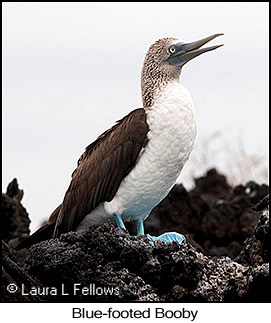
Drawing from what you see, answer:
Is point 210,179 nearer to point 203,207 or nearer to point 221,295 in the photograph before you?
point 203,207

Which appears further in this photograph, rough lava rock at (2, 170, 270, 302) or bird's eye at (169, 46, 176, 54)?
bird's eye at (169, 46, 176, 54)

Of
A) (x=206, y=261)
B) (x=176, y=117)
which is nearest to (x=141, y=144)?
(x=176, y=117)

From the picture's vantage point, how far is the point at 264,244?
695cm

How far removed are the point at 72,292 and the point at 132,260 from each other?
47 centimetres

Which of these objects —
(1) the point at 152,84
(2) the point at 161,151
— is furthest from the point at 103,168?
(1) the point at 152,84

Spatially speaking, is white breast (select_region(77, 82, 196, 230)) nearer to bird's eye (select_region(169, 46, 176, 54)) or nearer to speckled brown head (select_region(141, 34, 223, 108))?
speckled brown head (select_region(141, 34, 223, 108))

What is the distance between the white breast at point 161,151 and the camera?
22.7ft

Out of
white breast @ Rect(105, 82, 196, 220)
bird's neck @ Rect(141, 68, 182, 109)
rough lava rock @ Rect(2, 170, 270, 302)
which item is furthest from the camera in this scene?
bird's neck @ Rect(141, 68, 182, 109)

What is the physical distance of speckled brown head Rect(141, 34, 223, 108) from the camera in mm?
7219

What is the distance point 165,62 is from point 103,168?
39.9 inches

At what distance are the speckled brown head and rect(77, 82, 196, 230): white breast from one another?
0.11m

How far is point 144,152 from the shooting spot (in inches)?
275

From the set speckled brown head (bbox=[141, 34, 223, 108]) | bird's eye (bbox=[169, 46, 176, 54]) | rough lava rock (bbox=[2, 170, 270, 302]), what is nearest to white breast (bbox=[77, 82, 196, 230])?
speckled brown head (bbox=[141, 34, 223, 108])

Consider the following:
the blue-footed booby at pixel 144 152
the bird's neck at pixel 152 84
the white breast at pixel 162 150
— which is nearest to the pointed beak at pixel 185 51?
the blue-footed booby at pixel 144 152
